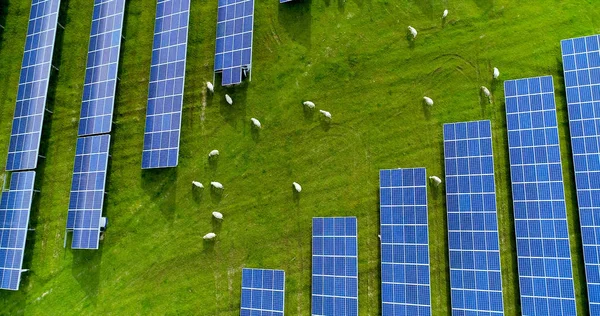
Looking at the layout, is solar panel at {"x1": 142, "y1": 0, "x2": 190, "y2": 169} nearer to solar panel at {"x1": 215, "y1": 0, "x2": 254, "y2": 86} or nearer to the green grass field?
the green grass field

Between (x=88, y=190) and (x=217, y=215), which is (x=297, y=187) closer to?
(x=217, y=215)

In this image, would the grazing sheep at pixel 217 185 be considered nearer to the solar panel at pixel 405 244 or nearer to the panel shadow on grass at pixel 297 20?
the solar panel at pixel 405 244

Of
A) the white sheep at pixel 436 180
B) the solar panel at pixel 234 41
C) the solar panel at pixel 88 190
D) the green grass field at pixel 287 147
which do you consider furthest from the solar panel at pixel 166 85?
the white sheep at pixel 436 180

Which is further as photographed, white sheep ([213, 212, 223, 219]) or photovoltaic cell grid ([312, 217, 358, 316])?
white sheep ([213, 212, 223, 219])

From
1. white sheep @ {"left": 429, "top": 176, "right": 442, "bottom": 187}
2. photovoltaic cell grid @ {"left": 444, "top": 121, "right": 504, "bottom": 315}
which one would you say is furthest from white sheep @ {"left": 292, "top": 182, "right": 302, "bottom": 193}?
photovoltaic cell grid @ {"left": 444, "top": 121, "right": 504, "bottom": 315}

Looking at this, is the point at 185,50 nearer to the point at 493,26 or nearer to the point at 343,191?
the point at 343,191

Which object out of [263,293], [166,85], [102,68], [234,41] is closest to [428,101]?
[234,41]
